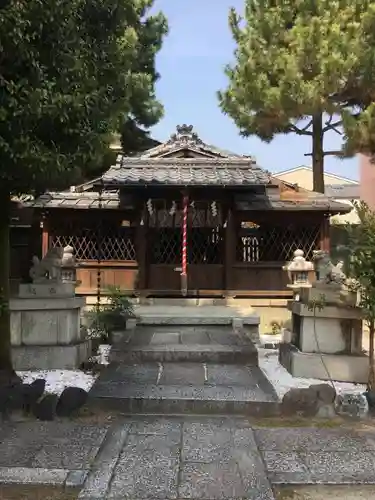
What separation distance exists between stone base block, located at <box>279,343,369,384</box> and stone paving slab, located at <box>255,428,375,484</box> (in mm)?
1907

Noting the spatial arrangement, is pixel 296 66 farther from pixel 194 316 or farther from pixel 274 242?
pixel 194 316

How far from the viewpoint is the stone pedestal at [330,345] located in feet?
24.3

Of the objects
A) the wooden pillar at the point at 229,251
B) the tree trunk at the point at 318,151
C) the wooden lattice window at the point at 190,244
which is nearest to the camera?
the wooden pillar at the point at 229,251

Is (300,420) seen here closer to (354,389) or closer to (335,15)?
(354,389)

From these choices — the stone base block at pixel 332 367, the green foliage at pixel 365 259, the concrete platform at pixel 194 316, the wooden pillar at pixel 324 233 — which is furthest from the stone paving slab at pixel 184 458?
the wooden pillar at pixel 324 233

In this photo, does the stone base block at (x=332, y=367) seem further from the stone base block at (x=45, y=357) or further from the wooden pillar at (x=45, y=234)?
the wooden pillar at (x=45, y=234)

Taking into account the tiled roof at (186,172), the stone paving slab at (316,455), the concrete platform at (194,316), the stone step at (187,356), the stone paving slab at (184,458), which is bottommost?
the stone paving slab at (316,455)

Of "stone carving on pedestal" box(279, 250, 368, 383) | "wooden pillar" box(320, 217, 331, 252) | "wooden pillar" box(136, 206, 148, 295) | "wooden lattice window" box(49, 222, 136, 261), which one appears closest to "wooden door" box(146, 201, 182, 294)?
"wooden pillar" box(136, 206, 148, 295)

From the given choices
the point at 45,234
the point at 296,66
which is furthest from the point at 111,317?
the point at 296,66

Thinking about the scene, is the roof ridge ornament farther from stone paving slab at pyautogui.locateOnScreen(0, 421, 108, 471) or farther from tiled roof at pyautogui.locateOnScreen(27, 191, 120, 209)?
stone paving slab at pyautogui.locateOnScreen(0, 421, 108, 471)

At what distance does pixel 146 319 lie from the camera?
11.3 meters

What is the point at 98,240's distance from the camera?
15.4 meters

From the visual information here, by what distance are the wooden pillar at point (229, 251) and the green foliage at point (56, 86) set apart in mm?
7899

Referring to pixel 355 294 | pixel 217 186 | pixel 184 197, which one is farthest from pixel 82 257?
pixel 355 294
